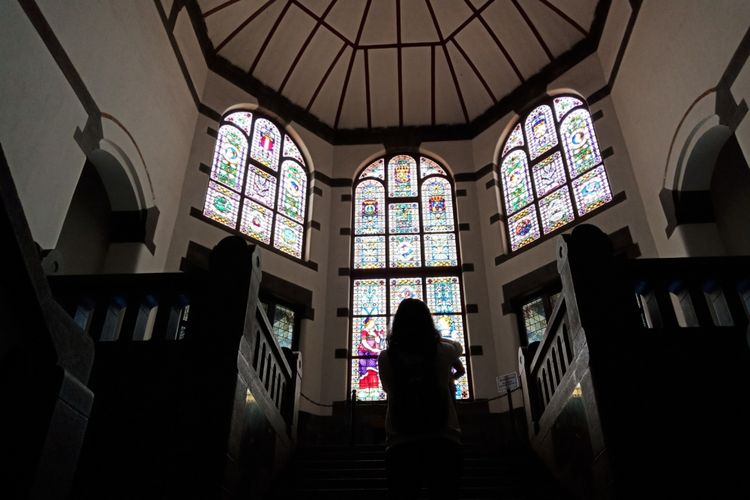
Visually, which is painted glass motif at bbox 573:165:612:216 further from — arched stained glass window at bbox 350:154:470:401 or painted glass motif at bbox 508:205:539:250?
arched stained glass window at bbox 350:154:470:401

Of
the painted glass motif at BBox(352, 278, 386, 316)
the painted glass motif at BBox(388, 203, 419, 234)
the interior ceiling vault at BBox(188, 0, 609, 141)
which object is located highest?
the interior ceiling vault at BBox(188, 0, 609, 141)

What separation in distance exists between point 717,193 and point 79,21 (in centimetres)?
812

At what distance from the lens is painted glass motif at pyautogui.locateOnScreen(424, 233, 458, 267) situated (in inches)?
412

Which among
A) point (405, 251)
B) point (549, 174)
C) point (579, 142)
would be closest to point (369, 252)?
point (405, 251)

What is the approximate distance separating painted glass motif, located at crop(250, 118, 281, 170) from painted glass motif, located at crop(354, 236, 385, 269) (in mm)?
2080

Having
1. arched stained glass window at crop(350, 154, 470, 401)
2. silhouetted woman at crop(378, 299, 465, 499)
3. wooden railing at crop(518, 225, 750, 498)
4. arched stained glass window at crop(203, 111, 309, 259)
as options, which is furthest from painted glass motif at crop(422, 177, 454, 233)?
silhouetted woman at crop(378, 299, 465, 499)

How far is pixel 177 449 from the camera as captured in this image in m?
3.19

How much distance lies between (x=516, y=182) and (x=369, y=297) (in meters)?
3.38

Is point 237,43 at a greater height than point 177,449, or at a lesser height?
greater

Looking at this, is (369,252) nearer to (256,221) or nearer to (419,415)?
(256,221)

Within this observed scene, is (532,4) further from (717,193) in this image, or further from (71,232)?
(71,232)

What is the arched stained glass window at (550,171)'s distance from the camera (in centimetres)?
935

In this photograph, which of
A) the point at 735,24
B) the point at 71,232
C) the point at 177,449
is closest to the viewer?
the point at 177,449

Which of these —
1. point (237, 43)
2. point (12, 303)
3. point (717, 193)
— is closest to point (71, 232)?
point (237, 43)
